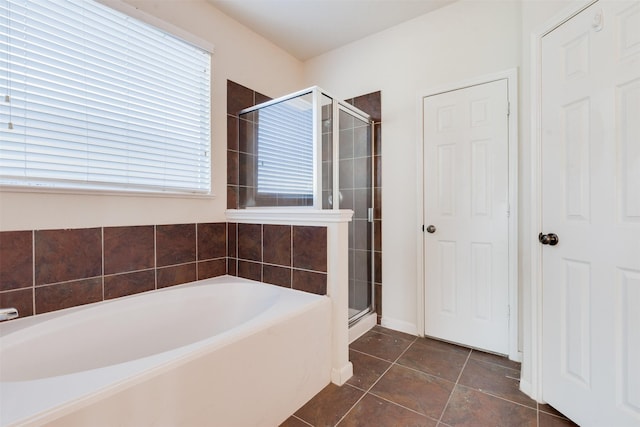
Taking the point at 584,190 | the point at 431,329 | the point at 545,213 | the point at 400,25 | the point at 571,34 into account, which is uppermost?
the point at 400,25

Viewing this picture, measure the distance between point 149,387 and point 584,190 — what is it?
192 centimetres

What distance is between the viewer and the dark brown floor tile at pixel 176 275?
182cm

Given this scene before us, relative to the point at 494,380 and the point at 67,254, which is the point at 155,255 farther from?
the point at 494,380

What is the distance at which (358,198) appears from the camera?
7.85 ft

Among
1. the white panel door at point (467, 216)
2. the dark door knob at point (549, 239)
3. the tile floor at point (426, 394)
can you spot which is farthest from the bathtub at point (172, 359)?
the dark door knob at point (549, 239)

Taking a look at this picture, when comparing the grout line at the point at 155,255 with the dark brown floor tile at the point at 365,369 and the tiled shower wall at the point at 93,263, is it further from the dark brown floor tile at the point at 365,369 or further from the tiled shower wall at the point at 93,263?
the dark brown floor tile at the point at 365,369

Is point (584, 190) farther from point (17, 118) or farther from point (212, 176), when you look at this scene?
point (17, 118)

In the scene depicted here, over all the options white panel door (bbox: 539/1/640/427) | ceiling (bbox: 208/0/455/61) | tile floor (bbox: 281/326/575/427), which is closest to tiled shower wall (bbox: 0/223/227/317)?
tile floor (bbox: 281/326/575/427)

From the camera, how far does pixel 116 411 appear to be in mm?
809

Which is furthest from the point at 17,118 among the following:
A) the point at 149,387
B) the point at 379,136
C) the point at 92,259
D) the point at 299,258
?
the point at 379,136

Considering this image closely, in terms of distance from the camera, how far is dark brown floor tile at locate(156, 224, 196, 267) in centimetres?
181

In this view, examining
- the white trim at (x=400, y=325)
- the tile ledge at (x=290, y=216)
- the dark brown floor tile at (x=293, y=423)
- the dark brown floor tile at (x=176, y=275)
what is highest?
the tile ledge at (x=290, y=216)

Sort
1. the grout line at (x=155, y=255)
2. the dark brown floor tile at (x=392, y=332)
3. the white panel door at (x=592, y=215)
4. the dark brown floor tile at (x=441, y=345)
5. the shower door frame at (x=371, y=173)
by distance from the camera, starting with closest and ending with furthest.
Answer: the white panel door at (x=592, y=215)
the grout line at (x=155, y=255)
the dark brown floor tile at (x=441, y=345)
the shower door frame at (x=371, y=173)
the dark brown floor tile at (x=392, y=332)

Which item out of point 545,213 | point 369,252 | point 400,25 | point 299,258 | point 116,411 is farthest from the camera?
point 369,252
